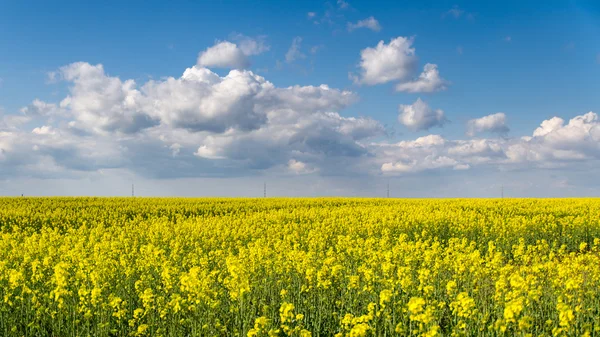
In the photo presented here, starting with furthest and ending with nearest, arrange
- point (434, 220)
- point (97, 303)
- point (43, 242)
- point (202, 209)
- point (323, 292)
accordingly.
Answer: point (202, 209), point (434, 220), point (43, 242), point (323, 292), point (97, 303)

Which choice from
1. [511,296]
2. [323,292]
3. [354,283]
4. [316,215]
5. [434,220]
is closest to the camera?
[511,296]

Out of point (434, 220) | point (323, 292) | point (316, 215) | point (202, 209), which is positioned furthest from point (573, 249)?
point (202, 209)

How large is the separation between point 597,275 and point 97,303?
10.4 meters

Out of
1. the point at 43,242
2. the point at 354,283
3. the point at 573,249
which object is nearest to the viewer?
the point at 354,283

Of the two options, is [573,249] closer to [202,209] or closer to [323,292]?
[323,292]

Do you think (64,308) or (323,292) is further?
(323,292)

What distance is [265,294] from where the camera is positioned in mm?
10414

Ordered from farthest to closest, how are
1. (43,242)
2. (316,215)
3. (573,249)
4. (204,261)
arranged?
(316,215)
(573,249)
(43,242)
(204,261)

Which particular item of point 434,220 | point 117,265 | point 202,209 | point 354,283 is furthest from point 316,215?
point 354,283

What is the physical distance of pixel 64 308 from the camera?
872 cm

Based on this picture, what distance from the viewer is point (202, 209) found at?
3603cm

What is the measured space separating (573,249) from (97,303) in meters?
20.9

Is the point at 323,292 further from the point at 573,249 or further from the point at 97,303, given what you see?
the point at 573,249

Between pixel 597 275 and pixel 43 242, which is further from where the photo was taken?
pixel 43 242
